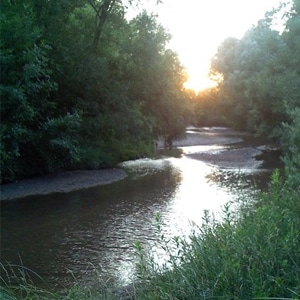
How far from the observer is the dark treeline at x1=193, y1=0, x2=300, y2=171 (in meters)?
24.2

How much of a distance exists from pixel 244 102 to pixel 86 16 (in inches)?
1136

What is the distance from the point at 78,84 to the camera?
25562mm

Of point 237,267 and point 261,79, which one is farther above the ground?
point 261,79

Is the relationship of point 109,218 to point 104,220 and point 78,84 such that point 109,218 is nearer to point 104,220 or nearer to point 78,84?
point 104,220

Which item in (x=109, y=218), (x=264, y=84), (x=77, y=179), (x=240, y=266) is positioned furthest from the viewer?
(x=264, y=84)

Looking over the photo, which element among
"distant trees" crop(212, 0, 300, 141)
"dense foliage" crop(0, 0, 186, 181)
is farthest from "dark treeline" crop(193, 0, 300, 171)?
"dense foliage" crop(0, 0, 186, 181)

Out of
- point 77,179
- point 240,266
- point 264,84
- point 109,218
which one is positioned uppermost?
point 264,84

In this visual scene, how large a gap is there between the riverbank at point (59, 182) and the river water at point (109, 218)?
0.65 metres

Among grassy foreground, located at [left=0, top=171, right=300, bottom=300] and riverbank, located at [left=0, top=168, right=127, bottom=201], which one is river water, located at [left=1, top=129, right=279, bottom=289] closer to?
riverbank, located at [left=0, top=168, right=127, bottom=201]

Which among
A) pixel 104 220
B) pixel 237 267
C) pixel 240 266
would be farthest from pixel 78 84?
pixel 237 267

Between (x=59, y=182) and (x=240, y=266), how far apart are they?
1809 centimetres

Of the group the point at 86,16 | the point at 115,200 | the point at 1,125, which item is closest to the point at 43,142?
the point at 1,125

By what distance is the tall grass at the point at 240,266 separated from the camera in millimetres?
4922

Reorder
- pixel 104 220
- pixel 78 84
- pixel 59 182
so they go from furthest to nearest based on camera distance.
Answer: pixel 78 84 < pixel 59 182 < pixel 104 220
